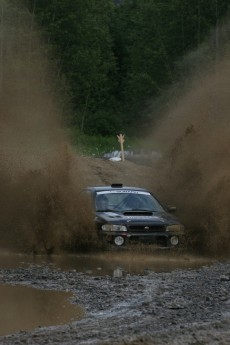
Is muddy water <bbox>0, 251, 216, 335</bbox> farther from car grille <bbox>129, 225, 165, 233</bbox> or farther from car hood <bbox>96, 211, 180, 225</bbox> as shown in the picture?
car hood <bbox>96, 211, 180, 225</bbox>

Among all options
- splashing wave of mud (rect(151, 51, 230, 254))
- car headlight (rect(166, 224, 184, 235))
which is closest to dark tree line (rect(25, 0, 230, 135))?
splashing wave of mud (rect(151, 51, 230, 254))

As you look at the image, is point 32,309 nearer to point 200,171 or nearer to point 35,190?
point 35,190

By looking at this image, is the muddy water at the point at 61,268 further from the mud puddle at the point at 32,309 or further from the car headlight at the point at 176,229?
the car headlight at the point at 176,229

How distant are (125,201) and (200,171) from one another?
15.4 feet

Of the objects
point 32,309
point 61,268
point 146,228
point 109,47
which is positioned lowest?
point 32,309

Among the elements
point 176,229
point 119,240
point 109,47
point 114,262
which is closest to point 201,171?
point 176,229

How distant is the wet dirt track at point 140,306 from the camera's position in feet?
32.1

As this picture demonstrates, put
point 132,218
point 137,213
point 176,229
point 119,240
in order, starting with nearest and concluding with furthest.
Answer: point 119,240
point 132,218
point 176,229
point 137,213

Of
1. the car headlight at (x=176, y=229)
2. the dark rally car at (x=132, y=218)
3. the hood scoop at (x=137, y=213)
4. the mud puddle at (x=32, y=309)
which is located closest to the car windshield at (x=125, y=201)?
the dark rally car at (x=132, y=218)

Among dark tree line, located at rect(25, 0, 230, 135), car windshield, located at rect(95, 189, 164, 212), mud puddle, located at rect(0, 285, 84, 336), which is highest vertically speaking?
dark tree line, located at rect(25, 0, 230, 135)

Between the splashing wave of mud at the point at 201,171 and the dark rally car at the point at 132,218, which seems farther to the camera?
the splashing wave of mud at the point at 201,171

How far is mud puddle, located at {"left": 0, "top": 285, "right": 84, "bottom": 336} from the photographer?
452 inches

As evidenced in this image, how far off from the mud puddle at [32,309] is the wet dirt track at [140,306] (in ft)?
0.75

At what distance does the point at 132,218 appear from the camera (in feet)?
65.4
